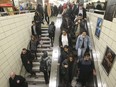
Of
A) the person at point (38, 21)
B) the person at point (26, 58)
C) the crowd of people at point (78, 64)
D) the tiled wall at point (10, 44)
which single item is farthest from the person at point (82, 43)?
the person at point (38, 21)

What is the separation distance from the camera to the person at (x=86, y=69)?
13.9 ft

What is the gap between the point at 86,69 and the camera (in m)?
4.29

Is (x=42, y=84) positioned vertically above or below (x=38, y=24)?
below

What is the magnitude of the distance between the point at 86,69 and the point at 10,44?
3.17 metres

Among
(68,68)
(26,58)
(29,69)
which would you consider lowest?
(29,69)

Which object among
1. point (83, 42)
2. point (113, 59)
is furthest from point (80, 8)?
point (113, 59)

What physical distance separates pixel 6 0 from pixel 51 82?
3.99 m

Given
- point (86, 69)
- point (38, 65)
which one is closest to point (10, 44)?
point (38, 65)

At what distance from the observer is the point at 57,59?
213 inches

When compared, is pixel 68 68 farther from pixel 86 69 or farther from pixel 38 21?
pixel 38 21

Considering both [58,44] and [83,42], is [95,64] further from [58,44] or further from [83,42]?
[58,44]

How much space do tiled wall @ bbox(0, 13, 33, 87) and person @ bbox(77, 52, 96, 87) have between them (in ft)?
8.64

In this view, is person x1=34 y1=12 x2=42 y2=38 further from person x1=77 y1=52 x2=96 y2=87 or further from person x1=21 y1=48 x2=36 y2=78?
person x1=77 y1=52 x2=96 y2=87

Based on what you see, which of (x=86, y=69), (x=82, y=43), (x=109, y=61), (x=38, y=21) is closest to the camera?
(x=109, y=61)
